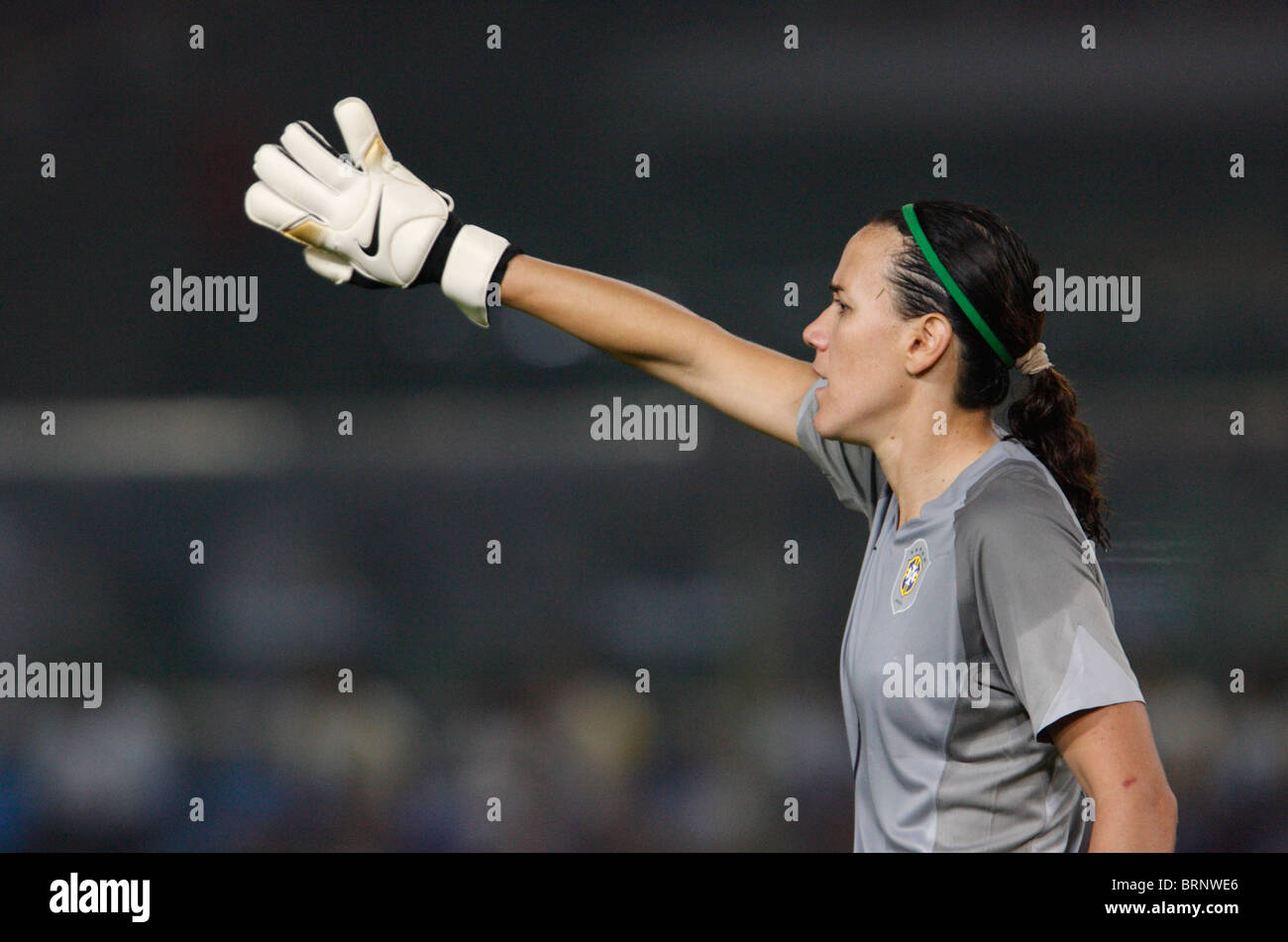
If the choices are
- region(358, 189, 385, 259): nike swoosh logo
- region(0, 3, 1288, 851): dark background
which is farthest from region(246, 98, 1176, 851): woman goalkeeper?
region(0, 3, 1288, 851): dark background

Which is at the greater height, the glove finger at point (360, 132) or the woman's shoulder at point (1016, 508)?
the glove finger at point (360, 132)

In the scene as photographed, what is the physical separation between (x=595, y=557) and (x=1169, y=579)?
1.05m

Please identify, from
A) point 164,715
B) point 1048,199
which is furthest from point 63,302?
point 1048,199

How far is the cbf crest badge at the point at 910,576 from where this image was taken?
1101 mm

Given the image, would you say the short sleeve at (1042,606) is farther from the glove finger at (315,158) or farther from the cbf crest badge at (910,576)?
the glove finger at (315,158)

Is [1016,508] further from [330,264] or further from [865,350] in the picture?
[330,264]

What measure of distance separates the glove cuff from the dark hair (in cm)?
42

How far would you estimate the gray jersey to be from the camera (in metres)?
0.98

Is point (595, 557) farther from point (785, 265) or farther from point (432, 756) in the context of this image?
point (785, 265)

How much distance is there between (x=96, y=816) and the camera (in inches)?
Result: 88.0

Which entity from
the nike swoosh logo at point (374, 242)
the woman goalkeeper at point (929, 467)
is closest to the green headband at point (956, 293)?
the woman goalkeeper at point (929, 467)

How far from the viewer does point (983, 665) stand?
1.05m

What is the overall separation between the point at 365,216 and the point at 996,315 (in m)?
0.66

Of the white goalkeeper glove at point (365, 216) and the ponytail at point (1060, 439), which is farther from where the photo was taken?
the white goalkeeper glove at point (365, 216)
